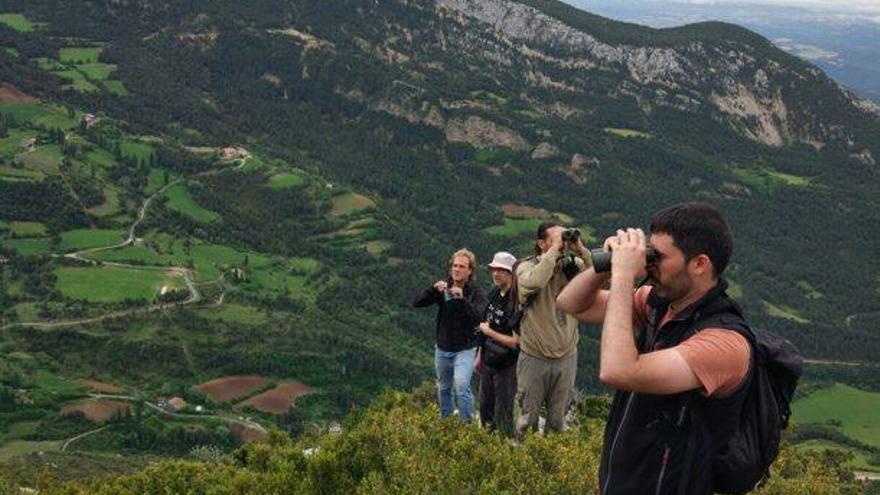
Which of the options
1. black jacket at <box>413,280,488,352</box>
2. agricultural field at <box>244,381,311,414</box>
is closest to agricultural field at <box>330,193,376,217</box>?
agricultural field at <box>244,381,311,414</box>

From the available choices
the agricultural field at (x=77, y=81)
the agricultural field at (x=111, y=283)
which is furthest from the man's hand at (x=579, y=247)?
the agricultural field at (x=77, y=81)

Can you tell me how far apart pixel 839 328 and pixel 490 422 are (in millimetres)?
85152

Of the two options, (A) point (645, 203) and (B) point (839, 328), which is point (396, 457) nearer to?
(B) point (839, 328)

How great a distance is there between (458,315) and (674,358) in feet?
21.2

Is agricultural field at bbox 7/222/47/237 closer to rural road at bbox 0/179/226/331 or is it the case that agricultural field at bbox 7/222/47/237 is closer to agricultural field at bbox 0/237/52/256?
agricultural field at bbox 0/237/52/256

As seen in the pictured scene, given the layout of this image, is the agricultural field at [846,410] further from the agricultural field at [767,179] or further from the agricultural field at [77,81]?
the agricultural field at [77,81]

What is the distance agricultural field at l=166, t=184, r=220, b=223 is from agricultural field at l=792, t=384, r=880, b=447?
5817 centimetres

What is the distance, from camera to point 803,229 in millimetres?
114250

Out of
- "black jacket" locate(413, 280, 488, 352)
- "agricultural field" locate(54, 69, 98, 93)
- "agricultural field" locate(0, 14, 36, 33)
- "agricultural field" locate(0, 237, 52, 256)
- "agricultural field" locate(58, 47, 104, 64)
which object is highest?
"black jacket" locate(413, 280, 488, 352)

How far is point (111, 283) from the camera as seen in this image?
2611 inches

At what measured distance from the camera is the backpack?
3752 mm

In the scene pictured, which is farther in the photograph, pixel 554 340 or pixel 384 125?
pixel 384 125

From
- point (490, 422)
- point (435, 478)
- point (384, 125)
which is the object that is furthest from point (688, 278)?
point (384, 125)

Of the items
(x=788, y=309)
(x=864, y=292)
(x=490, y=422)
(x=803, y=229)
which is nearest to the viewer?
(x=490, y=422)
